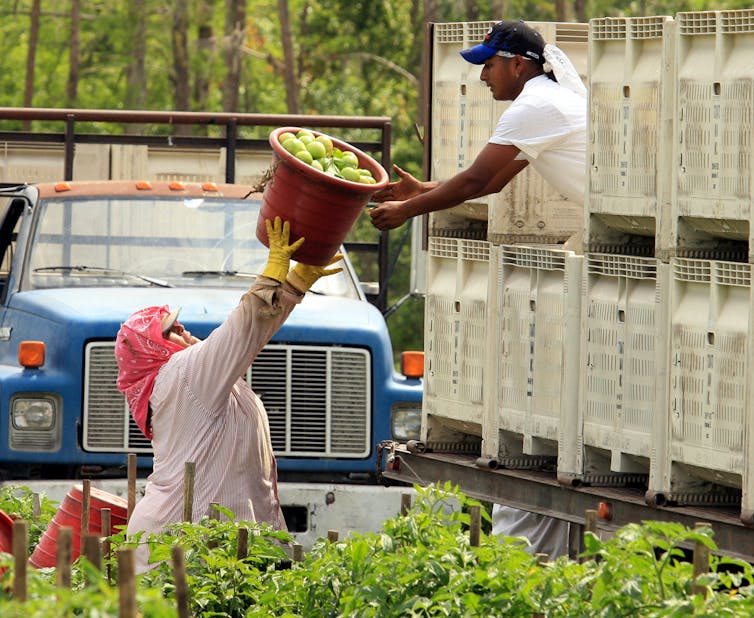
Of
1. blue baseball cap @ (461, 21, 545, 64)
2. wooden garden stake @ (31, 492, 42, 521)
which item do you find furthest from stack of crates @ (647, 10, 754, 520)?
wooden garden stake @ (31, 492, 42, 521)

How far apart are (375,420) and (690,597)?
5279 millimetres

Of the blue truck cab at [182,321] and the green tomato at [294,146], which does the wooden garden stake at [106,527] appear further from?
the blue truck cab at [182,321]

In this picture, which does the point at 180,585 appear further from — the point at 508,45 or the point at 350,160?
the point at 508,45

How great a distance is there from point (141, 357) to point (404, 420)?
8.61 ft

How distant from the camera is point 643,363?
20.3ft

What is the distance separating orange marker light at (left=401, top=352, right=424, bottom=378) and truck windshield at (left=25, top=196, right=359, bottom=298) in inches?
34.8

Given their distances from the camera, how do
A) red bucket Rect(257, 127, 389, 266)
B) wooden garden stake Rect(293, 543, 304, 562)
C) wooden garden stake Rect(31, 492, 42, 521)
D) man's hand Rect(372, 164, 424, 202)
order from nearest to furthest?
wooden garden stake Rect(293, 543, 304, 562) < red bucket Rect(257, 127, 389, 266) < man's hand Rect(372, 164, 424, 202) < wooden garden stake Rect(31, 492, 42, 521)

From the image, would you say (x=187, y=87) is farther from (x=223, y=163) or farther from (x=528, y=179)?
(x=528, y=179)

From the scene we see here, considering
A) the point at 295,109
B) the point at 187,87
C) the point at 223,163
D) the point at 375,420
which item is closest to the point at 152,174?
the point at 223,163

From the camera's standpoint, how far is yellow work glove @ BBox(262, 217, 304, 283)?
6629 mm

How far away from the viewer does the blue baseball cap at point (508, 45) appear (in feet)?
23.9

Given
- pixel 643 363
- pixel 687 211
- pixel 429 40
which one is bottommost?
pixel 643 363

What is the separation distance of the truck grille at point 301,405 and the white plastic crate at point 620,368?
3.03 meters

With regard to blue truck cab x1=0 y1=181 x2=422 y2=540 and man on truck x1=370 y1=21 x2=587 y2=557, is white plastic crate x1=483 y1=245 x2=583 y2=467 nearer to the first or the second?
man on truck x1=370 y1=21 x2=587 y2=557
